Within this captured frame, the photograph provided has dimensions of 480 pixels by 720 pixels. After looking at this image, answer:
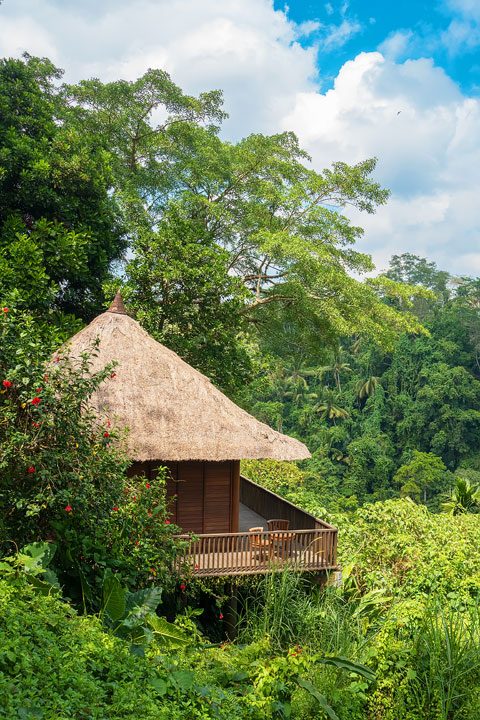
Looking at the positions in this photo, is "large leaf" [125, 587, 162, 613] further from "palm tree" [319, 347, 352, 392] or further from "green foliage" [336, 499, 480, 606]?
"palm tree" [319, 347, 352, 392]

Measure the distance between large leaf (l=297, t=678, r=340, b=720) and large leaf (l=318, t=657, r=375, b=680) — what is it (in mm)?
411

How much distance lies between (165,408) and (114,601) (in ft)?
15.1

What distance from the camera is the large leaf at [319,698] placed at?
596 cm

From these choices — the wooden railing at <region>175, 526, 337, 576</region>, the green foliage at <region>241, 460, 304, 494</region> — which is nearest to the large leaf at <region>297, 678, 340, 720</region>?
the wooden railing at <region>175, 526, 337, 576</region>

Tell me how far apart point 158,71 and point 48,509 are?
17581 mm

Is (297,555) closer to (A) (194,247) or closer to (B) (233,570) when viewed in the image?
(B) (233,570)

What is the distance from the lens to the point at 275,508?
1322 cm

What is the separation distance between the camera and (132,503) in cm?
764

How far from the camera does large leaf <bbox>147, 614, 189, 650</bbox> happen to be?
6.71 metres

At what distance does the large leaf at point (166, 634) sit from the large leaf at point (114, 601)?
0.42 meters

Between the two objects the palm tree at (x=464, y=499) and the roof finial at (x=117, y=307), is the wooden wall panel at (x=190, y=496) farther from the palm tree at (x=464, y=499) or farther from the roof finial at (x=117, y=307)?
the palm tree at (x=464, y=499)

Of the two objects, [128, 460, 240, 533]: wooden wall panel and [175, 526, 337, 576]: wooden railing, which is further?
[128, 460, 240, 533]: wooden wall panel

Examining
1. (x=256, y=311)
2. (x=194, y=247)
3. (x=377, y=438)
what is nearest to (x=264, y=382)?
(x=256, y=311)

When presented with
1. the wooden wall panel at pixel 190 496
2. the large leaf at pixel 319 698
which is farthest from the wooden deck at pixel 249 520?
the large leaf at pixel 319 698
